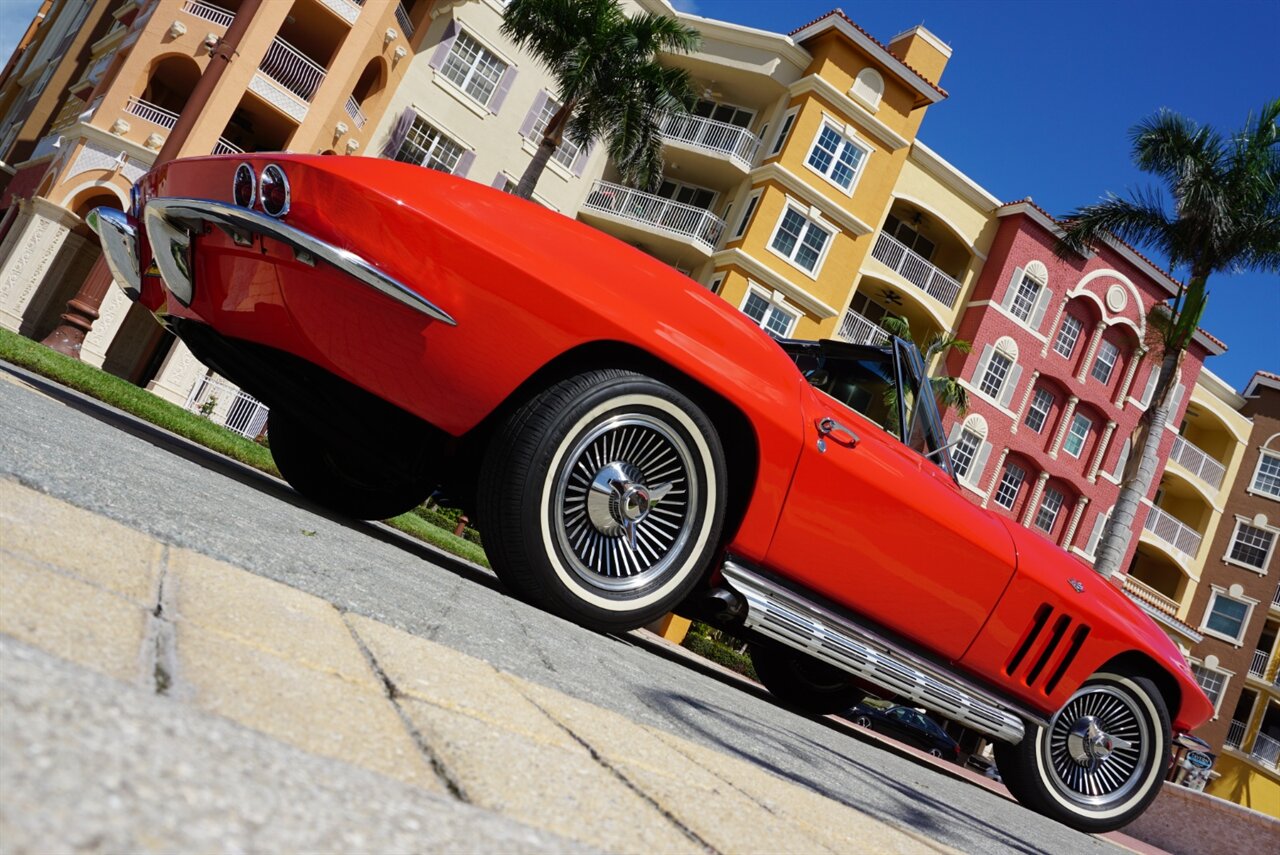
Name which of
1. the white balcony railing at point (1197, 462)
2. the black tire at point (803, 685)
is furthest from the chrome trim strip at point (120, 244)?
the white balcony railing at point (1197, 462)

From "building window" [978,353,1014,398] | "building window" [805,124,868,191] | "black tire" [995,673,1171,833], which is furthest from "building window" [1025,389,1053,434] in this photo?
"black tire" [995,673,1171,833]

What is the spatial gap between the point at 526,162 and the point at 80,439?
28037 millimetres

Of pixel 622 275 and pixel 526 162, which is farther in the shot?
pixel 526 162

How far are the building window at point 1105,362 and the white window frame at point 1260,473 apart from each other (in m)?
10.8

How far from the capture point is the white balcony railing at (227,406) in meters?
23.9

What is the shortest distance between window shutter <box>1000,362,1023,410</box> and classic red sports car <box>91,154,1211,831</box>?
97.1ft

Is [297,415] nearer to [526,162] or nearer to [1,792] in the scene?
[1,792]

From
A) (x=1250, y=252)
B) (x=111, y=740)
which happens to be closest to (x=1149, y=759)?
(x=111, y=740)

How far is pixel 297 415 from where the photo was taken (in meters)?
3.66

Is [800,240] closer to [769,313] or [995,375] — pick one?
[769,313]

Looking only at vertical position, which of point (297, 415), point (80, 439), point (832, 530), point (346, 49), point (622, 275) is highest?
point (346, 49)

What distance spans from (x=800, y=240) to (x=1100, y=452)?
1441 cm

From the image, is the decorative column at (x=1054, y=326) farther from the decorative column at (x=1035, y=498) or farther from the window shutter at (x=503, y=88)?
the window shutter at (x=503, y=88)

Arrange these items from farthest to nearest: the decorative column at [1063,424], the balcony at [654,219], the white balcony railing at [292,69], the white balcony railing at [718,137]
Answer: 1. the decorative column at [1063,424]
2. the white balcony railing at [718,137]
3. the balcony at [654,219]
4. the white balcony railing at [292,69]
